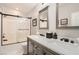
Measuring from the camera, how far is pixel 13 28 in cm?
195

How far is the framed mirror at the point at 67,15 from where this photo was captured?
5.32ft

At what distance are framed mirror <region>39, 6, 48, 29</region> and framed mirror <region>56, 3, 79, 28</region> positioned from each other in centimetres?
27

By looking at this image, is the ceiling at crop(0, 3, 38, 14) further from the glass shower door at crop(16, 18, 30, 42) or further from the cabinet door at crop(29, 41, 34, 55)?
the cabinet door at crop(29, 41, 34, 55)

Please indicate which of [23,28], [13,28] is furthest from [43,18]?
[13,28]

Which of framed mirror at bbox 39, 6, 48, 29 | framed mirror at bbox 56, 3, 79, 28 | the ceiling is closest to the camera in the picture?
framed mirror at bbox 56, 3, 79, 28

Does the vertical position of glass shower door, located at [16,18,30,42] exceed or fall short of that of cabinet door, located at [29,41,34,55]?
it exceeds it

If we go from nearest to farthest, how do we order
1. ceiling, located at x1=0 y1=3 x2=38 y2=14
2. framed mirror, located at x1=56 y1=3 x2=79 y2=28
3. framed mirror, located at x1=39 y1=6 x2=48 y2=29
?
framed mirror, located at x1=56 y1=3 x2=79 y2=28, ceiling, located at x1=0 y1=3 x2=38 y2=14, framed mirror, located at x1=39 y1=6 x2=48 y2=29

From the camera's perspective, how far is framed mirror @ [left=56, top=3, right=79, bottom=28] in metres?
1.62

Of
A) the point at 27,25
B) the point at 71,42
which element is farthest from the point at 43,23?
the point at 71,42

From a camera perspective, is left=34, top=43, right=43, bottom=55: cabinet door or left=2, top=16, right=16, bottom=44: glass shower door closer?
left=34, top=43, right=43, bottom=55: cabinet door

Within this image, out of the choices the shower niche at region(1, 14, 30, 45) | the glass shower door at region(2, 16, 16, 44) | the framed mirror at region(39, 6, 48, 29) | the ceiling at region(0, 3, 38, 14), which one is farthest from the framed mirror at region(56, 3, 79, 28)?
the glass shower door at region(2, 16, 16, 44)

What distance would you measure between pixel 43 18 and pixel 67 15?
54 centimetres

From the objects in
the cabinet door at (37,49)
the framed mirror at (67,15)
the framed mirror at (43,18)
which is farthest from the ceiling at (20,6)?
the cabinet door at (37,49)
